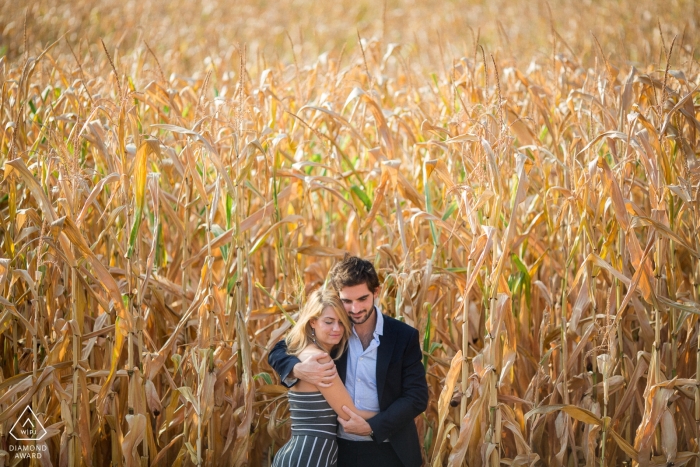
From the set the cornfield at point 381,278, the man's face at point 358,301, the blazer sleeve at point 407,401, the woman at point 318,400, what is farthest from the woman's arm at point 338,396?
the cornfield at point 381,278

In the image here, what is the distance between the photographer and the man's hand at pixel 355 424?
93.8 inches

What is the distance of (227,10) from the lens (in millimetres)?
14422

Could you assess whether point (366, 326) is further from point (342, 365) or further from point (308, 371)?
point (308, 371)

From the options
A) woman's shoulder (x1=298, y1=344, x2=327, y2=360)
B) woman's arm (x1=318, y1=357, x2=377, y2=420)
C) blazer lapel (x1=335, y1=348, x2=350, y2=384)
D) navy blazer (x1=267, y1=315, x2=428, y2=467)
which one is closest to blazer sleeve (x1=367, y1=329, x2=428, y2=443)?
navy blazer (x1=267, y1=315, x2=428, y2=467)

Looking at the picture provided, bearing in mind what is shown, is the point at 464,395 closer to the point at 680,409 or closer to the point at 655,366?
the point at 655,366

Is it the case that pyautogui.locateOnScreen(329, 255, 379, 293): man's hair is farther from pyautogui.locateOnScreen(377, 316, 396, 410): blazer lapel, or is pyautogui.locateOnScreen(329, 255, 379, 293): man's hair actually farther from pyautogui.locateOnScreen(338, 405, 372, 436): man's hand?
pyautogui.locateOnScreen(338, 405, 372, 436): man's hand

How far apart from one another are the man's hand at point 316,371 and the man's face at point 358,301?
0.20 m

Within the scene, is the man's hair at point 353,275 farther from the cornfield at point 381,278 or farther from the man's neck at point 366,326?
the cornfield at point 381,278

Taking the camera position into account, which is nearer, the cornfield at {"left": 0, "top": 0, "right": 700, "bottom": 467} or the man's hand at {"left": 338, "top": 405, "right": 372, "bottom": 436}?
the man's hand at {"left": 338, "top": 405, "right": 372, "bottom": 436}

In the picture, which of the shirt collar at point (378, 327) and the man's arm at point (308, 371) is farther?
the shirt collar at point (378, 327)

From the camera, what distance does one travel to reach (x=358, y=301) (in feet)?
8.04

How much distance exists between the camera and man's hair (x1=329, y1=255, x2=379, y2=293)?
243cm

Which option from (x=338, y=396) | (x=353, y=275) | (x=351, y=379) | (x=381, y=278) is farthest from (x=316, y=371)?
(x=381, y=278)

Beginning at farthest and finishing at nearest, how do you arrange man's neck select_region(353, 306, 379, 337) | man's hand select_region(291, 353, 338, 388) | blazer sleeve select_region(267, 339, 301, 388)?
man's neck select_region(353, 306, 379, 337)
blazer sleeve select_region(267, 339, 301, 388)
man's hand select_region(291, 353, 338, 388)
